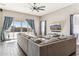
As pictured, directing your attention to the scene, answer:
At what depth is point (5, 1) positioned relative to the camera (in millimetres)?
2326

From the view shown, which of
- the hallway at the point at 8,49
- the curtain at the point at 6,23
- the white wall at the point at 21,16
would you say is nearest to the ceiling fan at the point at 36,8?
the white wall at the point at 21,16

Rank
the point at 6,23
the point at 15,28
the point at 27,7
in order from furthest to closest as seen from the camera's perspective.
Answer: the point at 27,7, the point at 15,28, the point at 6,23

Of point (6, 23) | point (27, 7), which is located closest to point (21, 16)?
point (27, 7)

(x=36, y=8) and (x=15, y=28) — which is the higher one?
(x=36, y=8)

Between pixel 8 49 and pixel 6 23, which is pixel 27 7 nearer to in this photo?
pixel 6 23

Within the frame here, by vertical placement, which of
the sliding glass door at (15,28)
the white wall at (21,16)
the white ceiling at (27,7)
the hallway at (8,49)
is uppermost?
the white ceiling at (27,7)

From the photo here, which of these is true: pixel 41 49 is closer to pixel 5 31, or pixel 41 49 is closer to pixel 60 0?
pixel 5 31

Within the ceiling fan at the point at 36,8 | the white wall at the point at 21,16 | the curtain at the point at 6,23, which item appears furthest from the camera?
the ceiling fan at the point at 36,8

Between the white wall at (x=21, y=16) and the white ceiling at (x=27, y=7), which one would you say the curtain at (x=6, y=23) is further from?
the white ceiling at (x=27, y=7)

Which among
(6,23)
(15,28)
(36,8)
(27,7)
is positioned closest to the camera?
(6,23)

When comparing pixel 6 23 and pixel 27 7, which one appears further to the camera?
pixel 27 7

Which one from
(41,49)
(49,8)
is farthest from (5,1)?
(41,49)

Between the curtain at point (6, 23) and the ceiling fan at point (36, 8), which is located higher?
the ceiling fan at point (36, 8)

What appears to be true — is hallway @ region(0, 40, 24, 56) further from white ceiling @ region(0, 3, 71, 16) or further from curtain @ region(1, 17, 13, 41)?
white ceiling @ region(0, 3, 71, 16)
